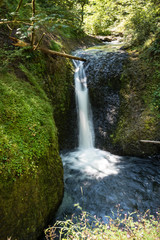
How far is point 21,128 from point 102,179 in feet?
10.5

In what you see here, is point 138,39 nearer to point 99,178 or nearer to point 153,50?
point 153,50

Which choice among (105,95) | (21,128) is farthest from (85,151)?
(21,128)

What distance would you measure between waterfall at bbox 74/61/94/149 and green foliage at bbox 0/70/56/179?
3.16m

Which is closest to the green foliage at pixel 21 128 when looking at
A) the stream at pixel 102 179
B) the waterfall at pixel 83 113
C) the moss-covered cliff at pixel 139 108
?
the stream at pixel 102 179

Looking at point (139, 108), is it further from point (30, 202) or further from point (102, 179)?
point (30, 202)

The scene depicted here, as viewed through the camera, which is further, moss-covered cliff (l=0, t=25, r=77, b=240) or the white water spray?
the white water spray

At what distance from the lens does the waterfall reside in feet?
23.2

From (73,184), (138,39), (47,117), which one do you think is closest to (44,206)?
(73,184)

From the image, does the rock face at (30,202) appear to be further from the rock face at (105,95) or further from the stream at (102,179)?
the rock face at (105,95)

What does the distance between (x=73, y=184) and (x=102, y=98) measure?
14.4 feet

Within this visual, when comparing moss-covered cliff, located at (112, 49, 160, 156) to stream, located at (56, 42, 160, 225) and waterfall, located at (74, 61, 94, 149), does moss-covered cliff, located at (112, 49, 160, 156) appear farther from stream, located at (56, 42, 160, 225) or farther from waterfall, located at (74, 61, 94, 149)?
waterfall, located at (74, 61, 94, 149)

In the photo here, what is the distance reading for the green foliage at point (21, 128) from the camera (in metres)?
2.44

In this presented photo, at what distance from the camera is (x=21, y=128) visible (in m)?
3.06

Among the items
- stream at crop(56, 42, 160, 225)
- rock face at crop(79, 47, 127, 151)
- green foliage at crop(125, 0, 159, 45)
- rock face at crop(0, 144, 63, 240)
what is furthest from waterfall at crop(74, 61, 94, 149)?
green foliage at crop(125, 0, 159, 45)
